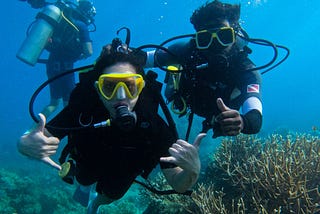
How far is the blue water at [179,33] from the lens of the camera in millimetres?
35375

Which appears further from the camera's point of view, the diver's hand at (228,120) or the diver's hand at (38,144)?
the diver's hand at (228,120)

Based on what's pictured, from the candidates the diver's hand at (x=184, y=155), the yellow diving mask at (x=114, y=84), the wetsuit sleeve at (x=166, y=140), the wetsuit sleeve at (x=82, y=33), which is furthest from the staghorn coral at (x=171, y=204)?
the wetsuit sleeve at (x=82, y=33)

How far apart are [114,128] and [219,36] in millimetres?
2290

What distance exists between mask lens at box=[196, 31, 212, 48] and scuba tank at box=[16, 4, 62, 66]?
5908mm

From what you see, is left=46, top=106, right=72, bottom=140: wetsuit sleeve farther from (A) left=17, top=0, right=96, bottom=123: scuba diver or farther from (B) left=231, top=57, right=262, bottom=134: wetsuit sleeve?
(A) left=17, top=0, right=96, bottom=123: scuba diver

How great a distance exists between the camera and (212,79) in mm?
4426

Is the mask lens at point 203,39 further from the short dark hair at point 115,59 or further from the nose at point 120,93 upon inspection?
the nose at point 120,93

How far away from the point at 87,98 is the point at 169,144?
1.17 m

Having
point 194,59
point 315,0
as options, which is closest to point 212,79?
point 194,59

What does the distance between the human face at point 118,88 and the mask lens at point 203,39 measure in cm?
171

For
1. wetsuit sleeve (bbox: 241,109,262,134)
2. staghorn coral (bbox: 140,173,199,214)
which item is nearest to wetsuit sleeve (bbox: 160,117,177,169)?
wetsuit sleeve (bbox: 241,109,262,134)

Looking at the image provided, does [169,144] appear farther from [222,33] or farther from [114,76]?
[222,33]

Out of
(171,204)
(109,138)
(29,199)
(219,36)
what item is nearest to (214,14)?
(219,36)

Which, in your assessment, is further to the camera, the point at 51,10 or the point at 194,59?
the point at 51,10
